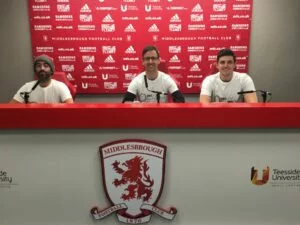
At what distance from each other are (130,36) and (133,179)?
2.40m

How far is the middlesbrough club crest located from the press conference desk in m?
0.02

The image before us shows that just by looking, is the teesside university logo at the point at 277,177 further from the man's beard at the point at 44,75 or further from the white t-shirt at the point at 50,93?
the man's beard at the point at 44,75

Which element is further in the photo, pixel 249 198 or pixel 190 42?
pixel 190 42

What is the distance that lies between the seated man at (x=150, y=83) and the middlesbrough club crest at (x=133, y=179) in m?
1.57

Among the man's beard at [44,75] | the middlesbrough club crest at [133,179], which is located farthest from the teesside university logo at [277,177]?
the man's beard at [44,75]

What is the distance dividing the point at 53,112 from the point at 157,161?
387 millimetres

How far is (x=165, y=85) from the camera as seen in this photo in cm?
278

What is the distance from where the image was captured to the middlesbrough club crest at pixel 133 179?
1.11 meters

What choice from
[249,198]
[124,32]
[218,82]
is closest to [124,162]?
[249,198]

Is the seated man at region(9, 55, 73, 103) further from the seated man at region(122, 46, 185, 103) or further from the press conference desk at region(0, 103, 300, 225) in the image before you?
the press conference desk at region(0, 103, 300, 225)

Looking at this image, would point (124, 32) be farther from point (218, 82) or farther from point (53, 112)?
point (53, 112)

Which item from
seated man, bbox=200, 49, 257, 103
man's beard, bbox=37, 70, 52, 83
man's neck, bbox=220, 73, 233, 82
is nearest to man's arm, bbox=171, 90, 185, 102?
seated man, bbox=200, 49, 257, 103

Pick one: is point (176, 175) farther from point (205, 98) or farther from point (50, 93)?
point (50, 93)

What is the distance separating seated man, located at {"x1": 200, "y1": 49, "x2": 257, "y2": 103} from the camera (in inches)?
98.2
